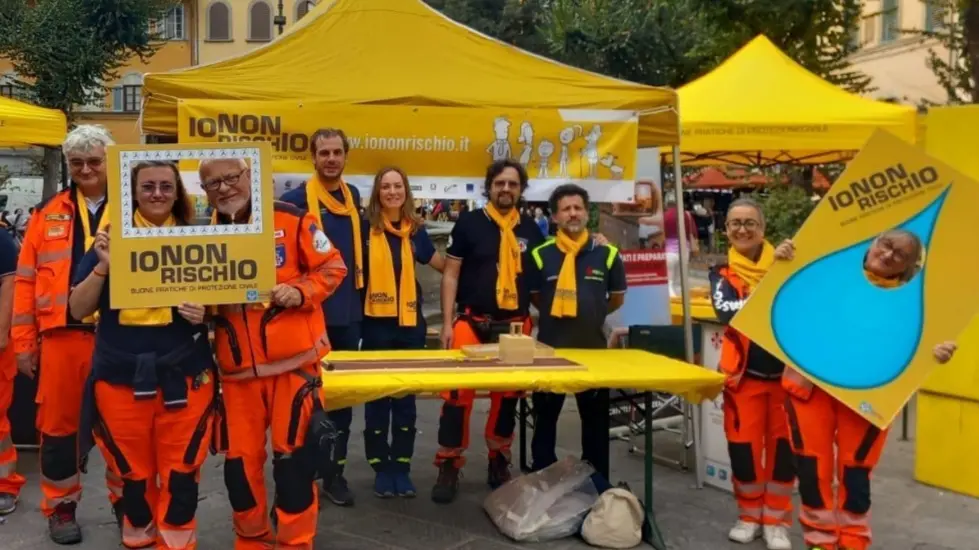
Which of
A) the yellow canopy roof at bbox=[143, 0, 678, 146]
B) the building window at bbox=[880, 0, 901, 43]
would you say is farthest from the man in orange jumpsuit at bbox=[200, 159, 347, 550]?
the building window at bbox=[880, 0, 901, 43]

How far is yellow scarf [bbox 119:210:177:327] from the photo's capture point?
11.7 feet

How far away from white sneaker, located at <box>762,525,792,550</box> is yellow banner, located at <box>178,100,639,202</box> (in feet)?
Result: 6.55

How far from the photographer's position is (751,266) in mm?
4688

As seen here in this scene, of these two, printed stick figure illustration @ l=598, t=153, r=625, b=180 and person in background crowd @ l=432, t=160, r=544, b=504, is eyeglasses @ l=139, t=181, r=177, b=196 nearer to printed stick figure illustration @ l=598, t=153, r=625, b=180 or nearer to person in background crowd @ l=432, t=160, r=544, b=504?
person in background crowd @ l=432, t=160, r=544, b=504

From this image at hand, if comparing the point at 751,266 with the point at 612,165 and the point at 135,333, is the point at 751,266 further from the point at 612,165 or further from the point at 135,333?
the point at 135,333

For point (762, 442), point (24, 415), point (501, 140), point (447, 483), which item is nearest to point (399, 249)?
point (501, 140)

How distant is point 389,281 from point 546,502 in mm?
1398

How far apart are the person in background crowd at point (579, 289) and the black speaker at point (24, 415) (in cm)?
335

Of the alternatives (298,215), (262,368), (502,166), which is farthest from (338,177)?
(262,368)

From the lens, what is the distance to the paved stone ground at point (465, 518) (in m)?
4.75

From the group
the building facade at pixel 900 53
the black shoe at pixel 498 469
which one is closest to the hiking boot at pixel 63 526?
the black shoe at pixel 498 469

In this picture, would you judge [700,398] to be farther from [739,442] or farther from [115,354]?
[115,354]

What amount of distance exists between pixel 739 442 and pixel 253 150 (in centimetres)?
261

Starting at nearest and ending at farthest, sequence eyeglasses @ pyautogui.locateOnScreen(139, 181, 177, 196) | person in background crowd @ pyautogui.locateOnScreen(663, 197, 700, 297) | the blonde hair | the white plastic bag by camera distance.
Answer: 1. eyeglasses @ pyautogui.locateOnScreen(139, 181, 177, 196)
2. the white plastic bag
3. the blonde hair
4. person in background crowd @ pyautogui.locateOnScreen(663, 197, 700, 297)
